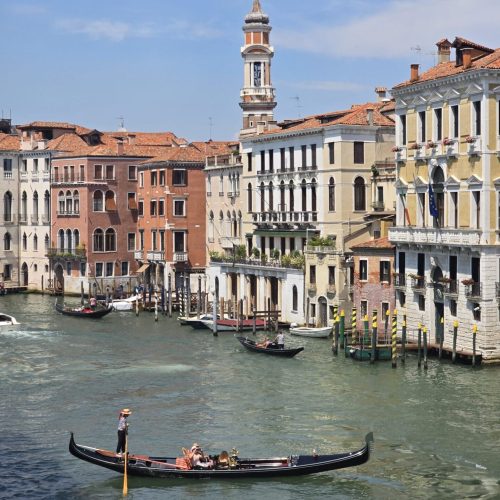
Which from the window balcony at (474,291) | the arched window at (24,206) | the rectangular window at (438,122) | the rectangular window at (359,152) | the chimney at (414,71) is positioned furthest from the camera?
the arched window at (24,206)

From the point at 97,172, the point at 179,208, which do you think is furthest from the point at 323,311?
the point at 97,172

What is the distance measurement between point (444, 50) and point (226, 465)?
2301 cm

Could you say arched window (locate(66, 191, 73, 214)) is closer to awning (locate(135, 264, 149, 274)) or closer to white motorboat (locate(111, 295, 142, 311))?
awning (locate(135, 264, 149, 274))

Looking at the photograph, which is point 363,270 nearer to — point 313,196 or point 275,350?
point 275,350

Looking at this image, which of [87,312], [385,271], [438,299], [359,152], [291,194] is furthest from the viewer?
[87,312]

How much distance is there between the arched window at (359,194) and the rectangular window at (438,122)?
990 centimetres

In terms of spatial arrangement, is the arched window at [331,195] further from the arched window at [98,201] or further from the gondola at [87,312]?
the arched window at [98,201]

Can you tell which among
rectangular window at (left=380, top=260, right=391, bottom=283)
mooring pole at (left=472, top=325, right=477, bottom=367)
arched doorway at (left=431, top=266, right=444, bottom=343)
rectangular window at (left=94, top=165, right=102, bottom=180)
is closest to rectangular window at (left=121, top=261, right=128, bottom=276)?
rectangular window at (left=94, top=165, right=102, bottom=180)

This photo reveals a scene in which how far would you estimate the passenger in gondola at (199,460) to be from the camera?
25203mm

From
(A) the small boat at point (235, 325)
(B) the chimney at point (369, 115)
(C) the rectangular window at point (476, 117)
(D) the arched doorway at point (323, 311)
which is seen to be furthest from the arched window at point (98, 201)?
(C) the rectangular window at point (476, 117)

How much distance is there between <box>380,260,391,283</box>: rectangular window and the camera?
43750 mm

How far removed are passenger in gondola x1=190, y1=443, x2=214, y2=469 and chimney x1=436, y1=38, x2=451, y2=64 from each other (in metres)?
22.7

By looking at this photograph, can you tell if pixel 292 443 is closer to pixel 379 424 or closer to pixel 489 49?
pixel 379 424

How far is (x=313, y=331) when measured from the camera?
1799 inches
